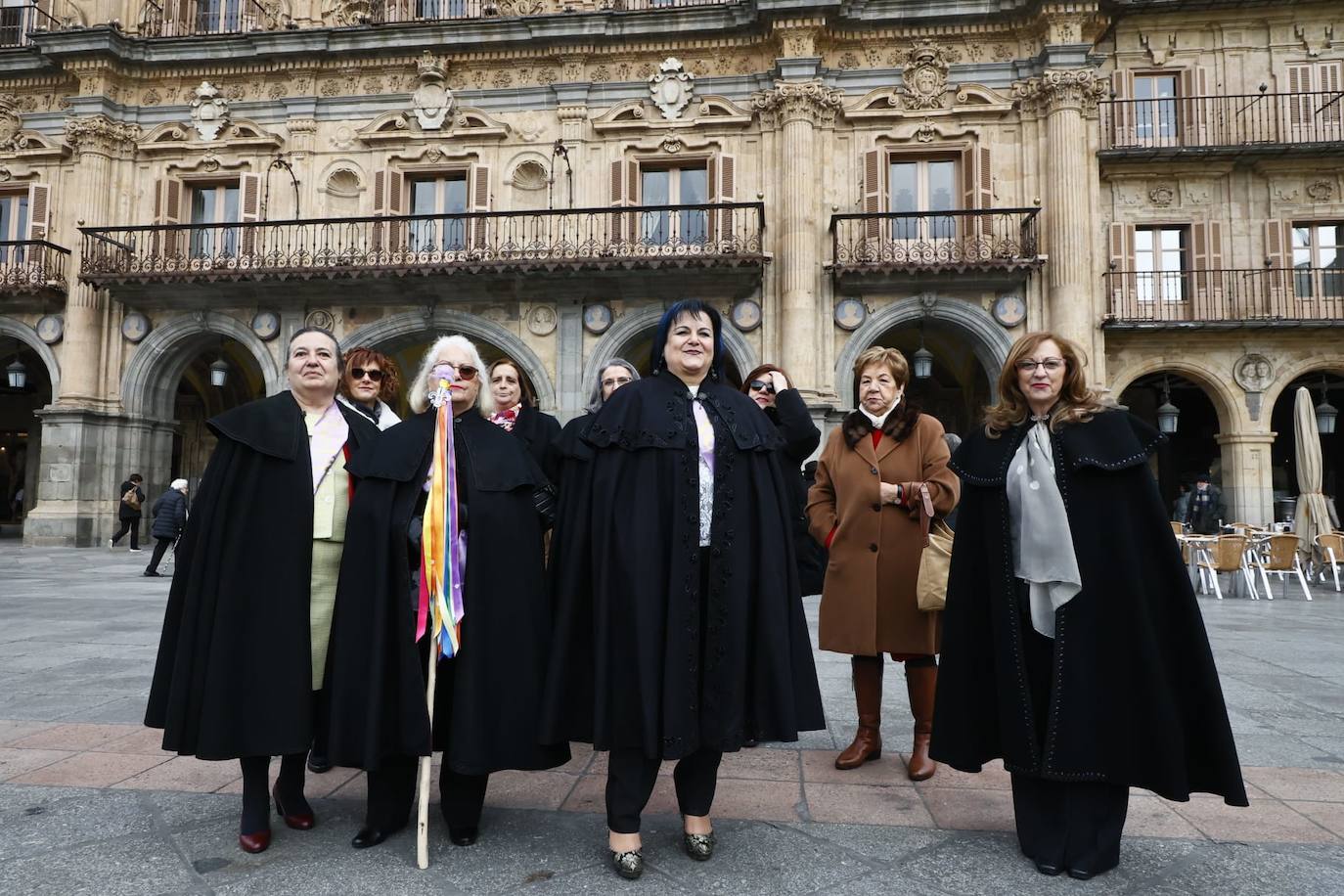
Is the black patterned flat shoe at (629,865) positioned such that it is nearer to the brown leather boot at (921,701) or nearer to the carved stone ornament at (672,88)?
the brown leather boot at (921,701)

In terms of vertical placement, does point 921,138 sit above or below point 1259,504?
above

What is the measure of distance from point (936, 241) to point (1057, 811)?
13603 mm

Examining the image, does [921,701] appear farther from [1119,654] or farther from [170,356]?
[170,356]

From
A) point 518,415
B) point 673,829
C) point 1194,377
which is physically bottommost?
point 673,829

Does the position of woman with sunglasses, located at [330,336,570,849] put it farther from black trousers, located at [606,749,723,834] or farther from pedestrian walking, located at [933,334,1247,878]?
pedestrian walking, located at [933,334,1247,878]

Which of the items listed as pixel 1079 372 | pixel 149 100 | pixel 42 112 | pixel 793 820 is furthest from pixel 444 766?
pixel 42 112

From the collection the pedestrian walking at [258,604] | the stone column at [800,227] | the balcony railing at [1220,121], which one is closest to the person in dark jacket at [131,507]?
the stone column at [800,227]

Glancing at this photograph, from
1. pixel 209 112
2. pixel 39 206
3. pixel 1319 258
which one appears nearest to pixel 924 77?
pixel 1319 258

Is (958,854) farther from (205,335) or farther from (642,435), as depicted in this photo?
(205,335)

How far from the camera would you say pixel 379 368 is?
3.84m

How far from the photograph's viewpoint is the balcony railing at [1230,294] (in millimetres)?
15328

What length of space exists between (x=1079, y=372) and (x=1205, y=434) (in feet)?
60.1

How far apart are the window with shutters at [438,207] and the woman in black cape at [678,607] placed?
1412 cm

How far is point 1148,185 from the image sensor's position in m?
15.7
